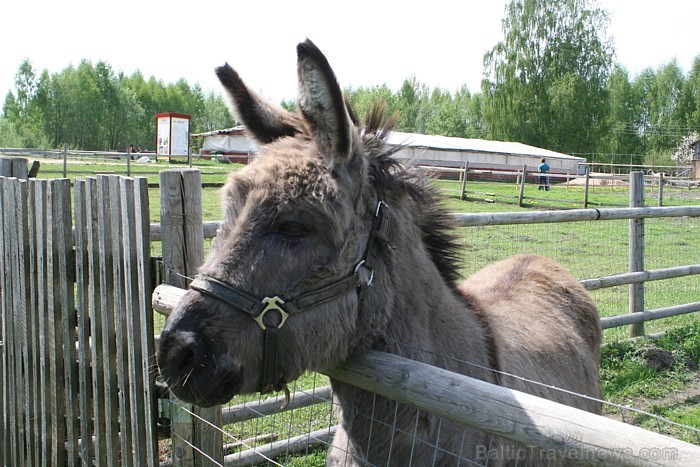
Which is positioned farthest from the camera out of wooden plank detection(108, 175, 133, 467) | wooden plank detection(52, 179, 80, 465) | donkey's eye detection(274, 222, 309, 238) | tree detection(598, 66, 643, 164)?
tree detection(598, 66, 643, 164)

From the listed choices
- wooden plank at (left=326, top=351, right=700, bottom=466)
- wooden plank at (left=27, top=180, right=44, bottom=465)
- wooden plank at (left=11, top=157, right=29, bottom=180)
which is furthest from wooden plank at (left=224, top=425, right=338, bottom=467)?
wooden plank at (left=11, top=157, right=29, bottom=180)

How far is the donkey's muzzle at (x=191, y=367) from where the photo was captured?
6.09ft

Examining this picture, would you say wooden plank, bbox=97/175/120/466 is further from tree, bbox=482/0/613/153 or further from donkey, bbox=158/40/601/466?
tree, bbox=482/0/613/153

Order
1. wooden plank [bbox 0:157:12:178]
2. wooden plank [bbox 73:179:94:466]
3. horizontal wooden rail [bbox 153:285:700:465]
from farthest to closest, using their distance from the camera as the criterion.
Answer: wooden plank [bbox 0:157:12:178] → wooden plank [bbox 73:179:94:466] → horizontal wooden rail [bbox 153:285:700:465]

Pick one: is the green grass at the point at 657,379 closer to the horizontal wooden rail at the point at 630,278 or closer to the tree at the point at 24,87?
the horizontal wooden rail at the point at 630,278

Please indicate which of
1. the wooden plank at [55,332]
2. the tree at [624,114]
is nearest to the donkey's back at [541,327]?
the wooden plank at [55,332]

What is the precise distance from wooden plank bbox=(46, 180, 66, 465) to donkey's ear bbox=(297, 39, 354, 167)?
2082mm

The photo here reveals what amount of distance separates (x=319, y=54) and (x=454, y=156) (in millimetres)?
48353

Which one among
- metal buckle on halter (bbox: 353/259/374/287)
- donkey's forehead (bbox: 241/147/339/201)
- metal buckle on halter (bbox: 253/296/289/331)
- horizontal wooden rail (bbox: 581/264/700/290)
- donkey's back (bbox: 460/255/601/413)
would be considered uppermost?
donkey's forehead (bbox: 241/147/339/201)

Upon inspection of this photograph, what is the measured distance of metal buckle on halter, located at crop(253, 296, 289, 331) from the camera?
76.5 inches

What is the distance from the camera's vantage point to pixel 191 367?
6.13 ft

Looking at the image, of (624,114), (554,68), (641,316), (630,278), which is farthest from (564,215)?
(624,114)

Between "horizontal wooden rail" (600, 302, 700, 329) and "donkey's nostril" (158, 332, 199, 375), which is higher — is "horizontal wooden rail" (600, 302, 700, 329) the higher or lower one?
the lower one

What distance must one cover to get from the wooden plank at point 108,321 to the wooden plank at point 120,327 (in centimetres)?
5
